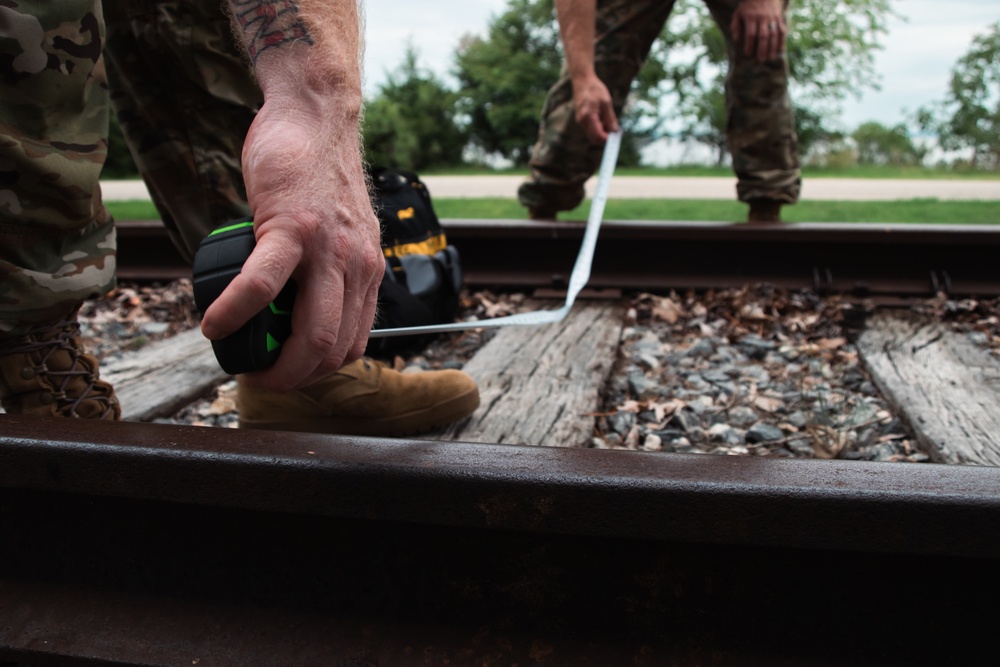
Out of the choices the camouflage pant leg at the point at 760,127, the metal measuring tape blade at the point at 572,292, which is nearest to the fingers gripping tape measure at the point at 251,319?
the metal measuring tape blade at the point at 572,292

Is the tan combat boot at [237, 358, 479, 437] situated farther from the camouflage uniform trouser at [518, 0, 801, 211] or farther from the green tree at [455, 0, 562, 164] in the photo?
the green tree at [455, 0, 562, 164]

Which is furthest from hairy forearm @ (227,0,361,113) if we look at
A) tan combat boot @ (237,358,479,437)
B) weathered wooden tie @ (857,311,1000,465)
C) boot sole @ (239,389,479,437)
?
weathered wooden tie @ (857,311,1000,465)

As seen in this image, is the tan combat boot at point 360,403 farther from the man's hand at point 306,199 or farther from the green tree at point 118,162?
the green tree at point 118,162

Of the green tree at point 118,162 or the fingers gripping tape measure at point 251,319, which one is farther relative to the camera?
the green tree at point 118,162

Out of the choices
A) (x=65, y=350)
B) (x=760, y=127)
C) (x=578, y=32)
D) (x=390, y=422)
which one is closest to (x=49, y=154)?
(x=65, y=350)

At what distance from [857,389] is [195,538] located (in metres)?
2.02

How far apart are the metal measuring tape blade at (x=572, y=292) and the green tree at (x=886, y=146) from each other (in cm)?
1512

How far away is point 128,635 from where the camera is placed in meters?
1.21

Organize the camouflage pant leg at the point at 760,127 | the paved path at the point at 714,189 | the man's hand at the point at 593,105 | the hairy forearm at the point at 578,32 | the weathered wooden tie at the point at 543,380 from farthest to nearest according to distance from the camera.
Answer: the paved path at the point at 714,189
the camouflage pant leg at the point at 760,127
the man's hand at the point at 593,105
the hairy forearm at the point at 578,32
the weathered wooden tie at the point at 543,380

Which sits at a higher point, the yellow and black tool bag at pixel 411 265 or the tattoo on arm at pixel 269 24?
the tattoo on arm at pixel 269 24

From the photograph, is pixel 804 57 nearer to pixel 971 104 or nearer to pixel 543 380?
pixel 971 104

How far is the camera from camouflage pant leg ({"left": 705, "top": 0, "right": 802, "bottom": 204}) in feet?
14.4

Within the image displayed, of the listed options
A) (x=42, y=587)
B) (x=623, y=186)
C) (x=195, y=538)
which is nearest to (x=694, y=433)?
(x=195, y=538)

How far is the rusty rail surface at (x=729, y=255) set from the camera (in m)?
3.61
